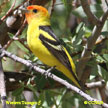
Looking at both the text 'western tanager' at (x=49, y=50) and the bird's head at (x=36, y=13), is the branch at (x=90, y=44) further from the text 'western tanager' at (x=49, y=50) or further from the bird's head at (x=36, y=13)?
the bird's head at (x=36, y=13)

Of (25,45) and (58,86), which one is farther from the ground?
(25,45)

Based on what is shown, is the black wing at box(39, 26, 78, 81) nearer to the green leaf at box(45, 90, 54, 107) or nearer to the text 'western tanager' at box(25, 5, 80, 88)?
the text 'western tanager' at box(25, 5, 80, 88)

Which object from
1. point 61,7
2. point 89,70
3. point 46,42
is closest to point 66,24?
point 61,7

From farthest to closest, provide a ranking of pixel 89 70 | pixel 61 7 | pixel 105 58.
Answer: pixel 61 7
pixel 89 70
pixel 105 58

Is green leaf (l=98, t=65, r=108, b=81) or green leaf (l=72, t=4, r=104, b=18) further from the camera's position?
green leaf (l=72, t=4, r=104, b=18)

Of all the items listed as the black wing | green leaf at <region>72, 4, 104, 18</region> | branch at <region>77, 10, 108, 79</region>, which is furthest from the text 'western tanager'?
green leaf at <region>72, 4, 104, 18</region>

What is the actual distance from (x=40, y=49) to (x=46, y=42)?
0.16 meters

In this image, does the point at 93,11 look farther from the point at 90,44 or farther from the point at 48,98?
the point at 48,98

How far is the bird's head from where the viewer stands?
13.4ft

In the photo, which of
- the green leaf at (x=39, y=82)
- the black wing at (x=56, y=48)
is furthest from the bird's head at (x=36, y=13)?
the green leaf at (x=39, y=82)

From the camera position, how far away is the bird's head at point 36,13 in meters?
4.08

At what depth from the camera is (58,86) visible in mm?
4020

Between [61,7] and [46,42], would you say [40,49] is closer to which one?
[46,42]

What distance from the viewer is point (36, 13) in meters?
4.19
